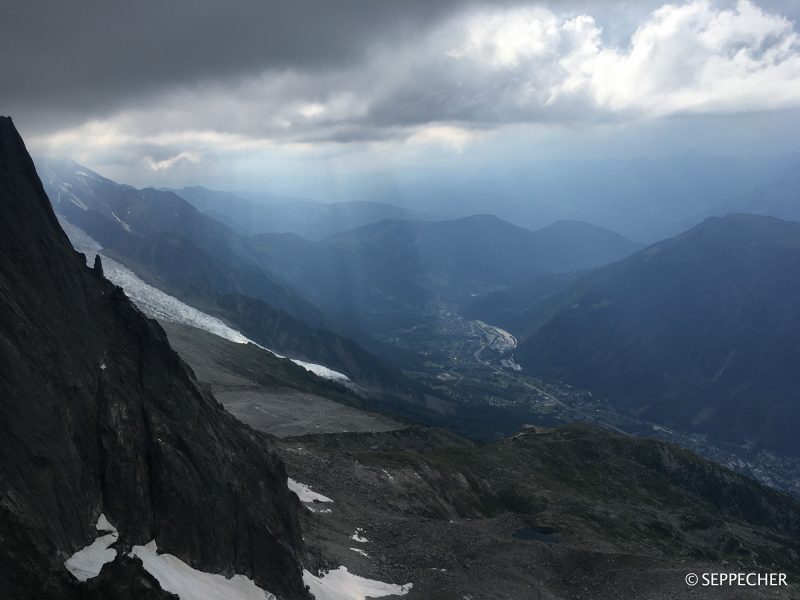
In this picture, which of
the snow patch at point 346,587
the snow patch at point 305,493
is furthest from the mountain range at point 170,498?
the snow patch at point 305,493

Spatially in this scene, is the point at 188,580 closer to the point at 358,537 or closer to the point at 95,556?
the point at 95,556

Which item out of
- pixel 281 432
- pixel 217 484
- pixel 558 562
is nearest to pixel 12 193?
pixel 217 484

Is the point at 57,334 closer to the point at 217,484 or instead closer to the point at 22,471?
the point at 22,471

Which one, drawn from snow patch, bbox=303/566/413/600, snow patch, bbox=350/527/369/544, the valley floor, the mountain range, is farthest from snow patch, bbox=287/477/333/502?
snow patch, bbox=303/566/413/600

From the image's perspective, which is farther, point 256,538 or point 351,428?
point 351,428

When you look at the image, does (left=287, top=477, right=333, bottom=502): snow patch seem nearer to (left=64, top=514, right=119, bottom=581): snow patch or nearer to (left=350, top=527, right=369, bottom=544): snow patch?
(left=350, top=527, right=369, bottom=544): snow patch

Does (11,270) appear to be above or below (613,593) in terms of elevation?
above

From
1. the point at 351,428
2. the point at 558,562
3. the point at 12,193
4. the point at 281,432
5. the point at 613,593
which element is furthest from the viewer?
the point at 351,428

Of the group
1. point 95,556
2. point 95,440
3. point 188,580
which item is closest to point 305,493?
point 188,580
